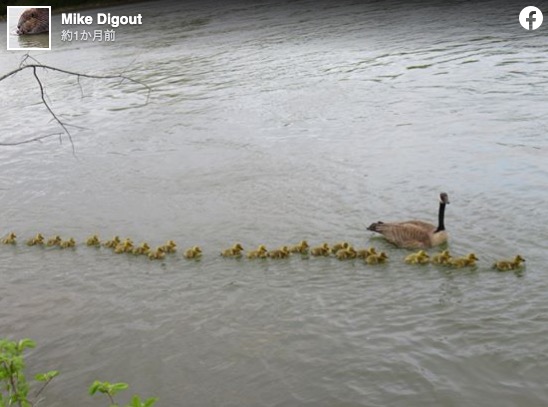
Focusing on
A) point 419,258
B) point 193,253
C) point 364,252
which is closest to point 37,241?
point 193,253

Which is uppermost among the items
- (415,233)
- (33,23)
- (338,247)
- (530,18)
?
(33,23)

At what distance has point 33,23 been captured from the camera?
1447 inches

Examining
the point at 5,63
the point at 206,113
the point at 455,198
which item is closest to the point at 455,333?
the point at 455,198

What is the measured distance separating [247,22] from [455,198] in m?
22.8

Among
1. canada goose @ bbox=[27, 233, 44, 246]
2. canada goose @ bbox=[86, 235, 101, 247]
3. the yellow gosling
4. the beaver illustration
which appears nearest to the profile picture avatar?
the yellow gosling

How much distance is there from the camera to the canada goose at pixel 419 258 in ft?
31.1

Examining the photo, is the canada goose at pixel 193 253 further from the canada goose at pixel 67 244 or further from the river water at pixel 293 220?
the canada goose at pixel 67 244

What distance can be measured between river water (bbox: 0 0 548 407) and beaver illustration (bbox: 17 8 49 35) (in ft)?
46.0

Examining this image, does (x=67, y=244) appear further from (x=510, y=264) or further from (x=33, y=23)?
(x=33, y=23)

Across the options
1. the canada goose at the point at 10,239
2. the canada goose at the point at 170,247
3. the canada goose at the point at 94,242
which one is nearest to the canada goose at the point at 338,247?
the canada goose at the point at 170,247

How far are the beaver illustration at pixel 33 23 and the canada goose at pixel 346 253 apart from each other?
3031cm

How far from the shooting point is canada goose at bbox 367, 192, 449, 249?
9.77m

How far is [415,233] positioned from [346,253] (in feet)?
3.02

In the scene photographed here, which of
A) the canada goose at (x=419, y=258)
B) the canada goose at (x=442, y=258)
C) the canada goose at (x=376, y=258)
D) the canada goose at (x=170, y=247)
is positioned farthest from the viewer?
the canada goose at (x=170, y=247)
